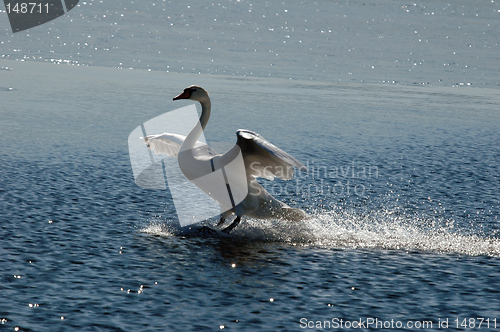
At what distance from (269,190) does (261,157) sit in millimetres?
3721

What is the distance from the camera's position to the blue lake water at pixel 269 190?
24.6 ft

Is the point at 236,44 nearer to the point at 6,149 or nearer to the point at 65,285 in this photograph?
the point at 6,149

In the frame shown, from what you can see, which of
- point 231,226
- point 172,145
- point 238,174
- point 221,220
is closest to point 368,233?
point 231,226

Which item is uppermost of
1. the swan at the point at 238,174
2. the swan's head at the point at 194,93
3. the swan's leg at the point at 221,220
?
the swan's head at the point at 194,93

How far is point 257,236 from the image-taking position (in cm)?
1042

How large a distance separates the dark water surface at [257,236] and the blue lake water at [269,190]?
4 centimetres

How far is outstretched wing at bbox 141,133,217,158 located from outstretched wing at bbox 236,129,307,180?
884 mm

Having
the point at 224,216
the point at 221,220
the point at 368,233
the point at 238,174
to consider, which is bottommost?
the point at 368,233

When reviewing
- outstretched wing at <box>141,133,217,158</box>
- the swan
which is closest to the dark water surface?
the swan

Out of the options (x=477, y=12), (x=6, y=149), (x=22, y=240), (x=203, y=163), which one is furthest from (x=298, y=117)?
(x=477, y=12)

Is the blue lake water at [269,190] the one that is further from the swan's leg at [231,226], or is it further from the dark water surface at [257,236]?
the swan's leg at [231,226]

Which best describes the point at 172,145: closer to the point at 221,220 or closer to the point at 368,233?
the point at 221,220

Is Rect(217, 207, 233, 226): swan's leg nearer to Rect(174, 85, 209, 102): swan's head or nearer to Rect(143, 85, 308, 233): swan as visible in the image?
Rect(143, 85, 308, 233): swan

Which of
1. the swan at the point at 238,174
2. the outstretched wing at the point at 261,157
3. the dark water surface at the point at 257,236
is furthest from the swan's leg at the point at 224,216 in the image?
the outstretched wing at the point at 261,157
